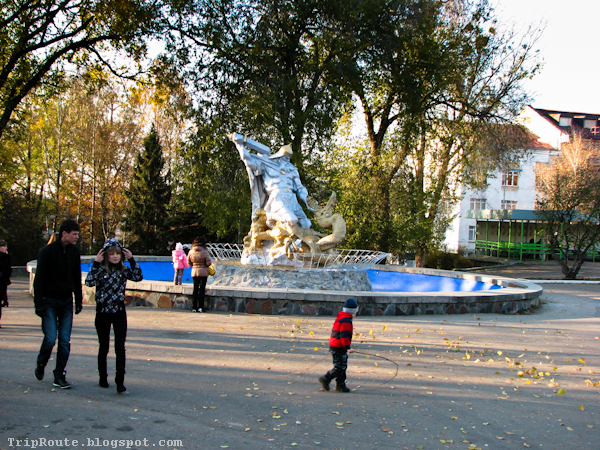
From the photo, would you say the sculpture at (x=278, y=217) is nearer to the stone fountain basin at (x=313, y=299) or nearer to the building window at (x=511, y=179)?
the stone fountain basin at (x=313, y=299)

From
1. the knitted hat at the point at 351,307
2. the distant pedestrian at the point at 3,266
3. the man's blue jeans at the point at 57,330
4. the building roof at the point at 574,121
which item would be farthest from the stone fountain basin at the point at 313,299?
the building roof at the point at 574,121

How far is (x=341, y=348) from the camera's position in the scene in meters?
5.43

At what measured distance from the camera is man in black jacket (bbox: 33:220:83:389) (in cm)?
538

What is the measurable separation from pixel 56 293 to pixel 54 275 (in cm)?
19

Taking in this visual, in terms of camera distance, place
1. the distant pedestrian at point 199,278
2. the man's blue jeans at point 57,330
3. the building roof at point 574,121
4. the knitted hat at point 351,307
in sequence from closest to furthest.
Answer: the man's blue jeans at point 57,330 → the knitted hat at point 351,307 → the distant pedestrian at point 199,278 → the building roof at point 574,121

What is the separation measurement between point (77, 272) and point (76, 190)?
113 feet

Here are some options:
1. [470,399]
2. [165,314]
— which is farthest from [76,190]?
[470,399]

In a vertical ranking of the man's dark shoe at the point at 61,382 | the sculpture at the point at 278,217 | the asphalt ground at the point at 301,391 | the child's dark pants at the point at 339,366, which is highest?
the sculpture at the point at 278,217

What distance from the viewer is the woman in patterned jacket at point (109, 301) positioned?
526 centimetres

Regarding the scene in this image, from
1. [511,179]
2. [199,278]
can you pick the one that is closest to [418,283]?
[199,278]

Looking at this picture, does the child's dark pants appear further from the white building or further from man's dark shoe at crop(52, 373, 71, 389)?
the white building

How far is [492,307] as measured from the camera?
38.6ft

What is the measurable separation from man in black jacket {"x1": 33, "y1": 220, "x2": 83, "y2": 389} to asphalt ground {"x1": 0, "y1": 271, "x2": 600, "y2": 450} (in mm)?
344

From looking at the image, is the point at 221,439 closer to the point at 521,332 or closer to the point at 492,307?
the point at 521,332
